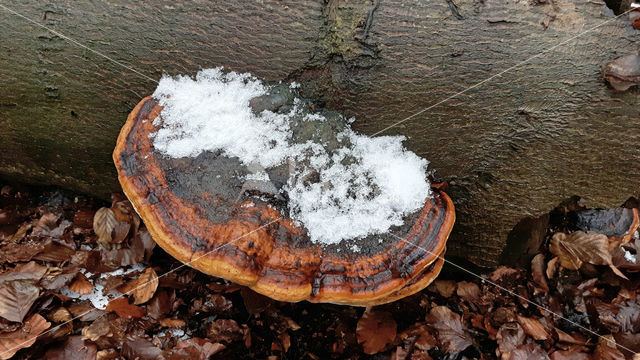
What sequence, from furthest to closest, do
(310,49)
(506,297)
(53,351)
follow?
(506,297) → (53,351) → (310,49)

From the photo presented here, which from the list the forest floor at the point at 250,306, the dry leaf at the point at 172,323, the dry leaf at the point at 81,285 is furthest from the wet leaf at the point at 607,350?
the dry leaf at the point at 81,285

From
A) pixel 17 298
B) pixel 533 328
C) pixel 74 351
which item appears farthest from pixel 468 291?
pixel 17 298

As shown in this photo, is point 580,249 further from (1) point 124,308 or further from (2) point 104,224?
(2) point 104,224

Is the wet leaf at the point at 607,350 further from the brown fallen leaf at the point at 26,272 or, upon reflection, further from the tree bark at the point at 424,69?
the brown fallen leaf at the point at 26,272

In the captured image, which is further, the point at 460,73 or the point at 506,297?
the point at 506,297

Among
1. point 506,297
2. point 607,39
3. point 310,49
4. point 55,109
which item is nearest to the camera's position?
point 607,39

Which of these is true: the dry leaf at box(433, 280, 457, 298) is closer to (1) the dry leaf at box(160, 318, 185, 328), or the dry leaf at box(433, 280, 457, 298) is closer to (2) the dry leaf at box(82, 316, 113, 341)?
(1) the dry leaf at box(160, 318, 185, 328)

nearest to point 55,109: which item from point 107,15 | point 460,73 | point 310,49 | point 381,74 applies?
point 107,15

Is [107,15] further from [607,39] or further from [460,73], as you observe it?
[607,39]
